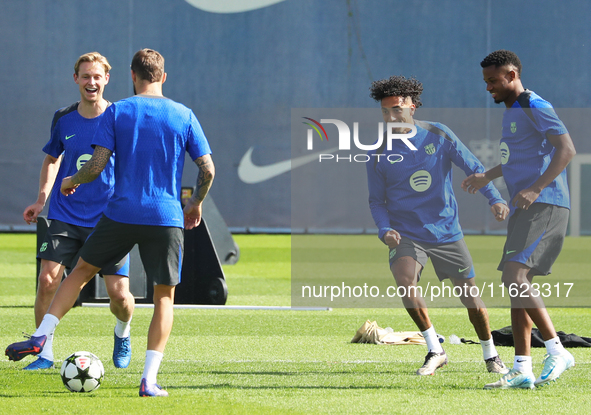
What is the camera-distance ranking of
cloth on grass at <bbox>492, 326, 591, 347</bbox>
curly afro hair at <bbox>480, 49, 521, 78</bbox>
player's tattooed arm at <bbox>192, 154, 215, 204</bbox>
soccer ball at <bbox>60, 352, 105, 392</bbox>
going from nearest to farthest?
player's tattooed arm at <bbox>192, 154, 215, 204</bbox>, soccer ball at <bbox>60, 352, 105, 392</bbox>, curly afro hair at <bbox>480, 49, 521, 78</bbox>, cloth on grass at <bbox>492, 326, 591, 347</bbox>

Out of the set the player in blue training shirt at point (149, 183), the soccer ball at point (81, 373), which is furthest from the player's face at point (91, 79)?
the soccer ball at point (81, 373)

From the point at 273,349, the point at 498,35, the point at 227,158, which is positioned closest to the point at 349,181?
the point at 227,158

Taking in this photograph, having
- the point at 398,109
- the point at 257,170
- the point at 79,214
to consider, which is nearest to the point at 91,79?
the point at 79,214

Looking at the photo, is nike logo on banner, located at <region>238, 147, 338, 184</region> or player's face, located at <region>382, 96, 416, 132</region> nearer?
player's face, located at <region>382, 96, 416, 132</region>

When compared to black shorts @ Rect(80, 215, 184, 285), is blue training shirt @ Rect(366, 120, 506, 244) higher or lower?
higher

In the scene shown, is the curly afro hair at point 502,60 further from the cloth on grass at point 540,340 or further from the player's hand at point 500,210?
the cloth on grass at point 540,340

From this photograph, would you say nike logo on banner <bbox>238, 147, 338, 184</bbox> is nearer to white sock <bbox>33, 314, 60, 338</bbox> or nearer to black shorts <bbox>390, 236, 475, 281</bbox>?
black shorts <bbox>390, 236, 475, 281</bbox>

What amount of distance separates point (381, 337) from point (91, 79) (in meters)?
3.05

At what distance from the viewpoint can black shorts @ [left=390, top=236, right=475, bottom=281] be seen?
5.09 m

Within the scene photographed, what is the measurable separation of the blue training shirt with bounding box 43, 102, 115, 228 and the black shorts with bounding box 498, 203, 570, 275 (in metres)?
2.58

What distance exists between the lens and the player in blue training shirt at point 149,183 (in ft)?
13.3

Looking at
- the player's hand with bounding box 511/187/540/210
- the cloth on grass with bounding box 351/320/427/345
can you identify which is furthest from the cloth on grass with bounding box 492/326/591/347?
the player's hand with bounding box 511/187/540/210

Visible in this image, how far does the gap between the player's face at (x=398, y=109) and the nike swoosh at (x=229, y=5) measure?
18.4 m

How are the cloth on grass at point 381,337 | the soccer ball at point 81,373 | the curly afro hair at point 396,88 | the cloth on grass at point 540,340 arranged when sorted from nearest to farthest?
the soccer ball at point 81,373, the curly afro hair at point 396,88, the cloth on grass at point 540,340, the cloth on grass at point 381,337
